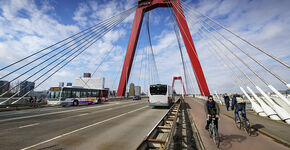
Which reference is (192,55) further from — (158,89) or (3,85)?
(3,85)

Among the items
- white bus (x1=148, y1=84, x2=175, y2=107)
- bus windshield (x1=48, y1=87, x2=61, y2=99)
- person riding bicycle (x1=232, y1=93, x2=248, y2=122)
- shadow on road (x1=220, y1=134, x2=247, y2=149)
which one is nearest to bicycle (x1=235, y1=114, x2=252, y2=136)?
person riding bicycle (x1=232, y1=93, x2=248, y2=122)

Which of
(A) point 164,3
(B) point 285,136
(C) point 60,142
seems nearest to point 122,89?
(A) point 164,3

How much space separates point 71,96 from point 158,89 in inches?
471

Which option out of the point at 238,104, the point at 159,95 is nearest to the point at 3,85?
the point at 159,95

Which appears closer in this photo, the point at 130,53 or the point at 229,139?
the point at 229,139

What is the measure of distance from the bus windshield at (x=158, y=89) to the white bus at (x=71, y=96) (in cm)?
1115

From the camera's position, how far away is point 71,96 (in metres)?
17.7

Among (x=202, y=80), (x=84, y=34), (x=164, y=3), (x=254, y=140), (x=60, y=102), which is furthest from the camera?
(x=164, y=3)

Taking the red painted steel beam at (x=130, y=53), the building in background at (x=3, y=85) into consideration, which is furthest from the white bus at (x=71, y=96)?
the red painted steel beam at (x=130, y=53)

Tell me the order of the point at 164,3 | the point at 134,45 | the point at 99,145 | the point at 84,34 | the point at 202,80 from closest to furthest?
the point at 99,145
the point at 84,34
the point at 202,80
the point at 164,3
the point at 134,45

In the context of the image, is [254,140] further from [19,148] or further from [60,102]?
[60,102]

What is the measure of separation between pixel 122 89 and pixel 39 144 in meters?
20.0

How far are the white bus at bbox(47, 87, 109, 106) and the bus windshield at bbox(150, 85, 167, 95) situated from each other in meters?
11.2

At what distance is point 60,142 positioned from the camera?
445 cm
